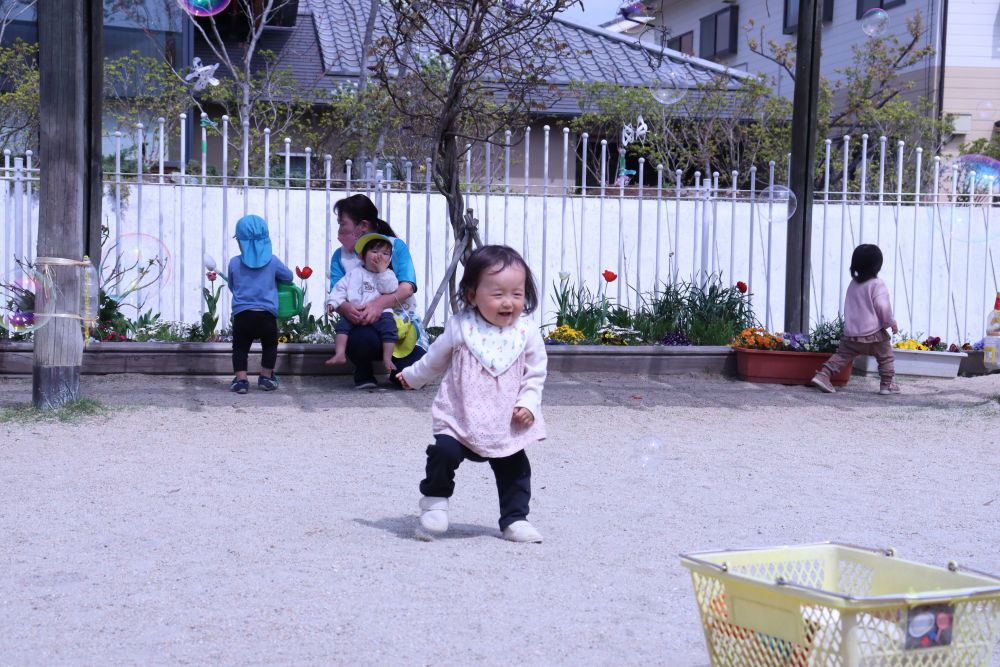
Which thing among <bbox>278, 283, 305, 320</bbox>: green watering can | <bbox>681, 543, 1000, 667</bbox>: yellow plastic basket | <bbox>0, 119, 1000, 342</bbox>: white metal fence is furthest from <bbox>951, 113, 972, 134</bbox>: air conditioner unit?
<bbox>681, 543, 1000, 667</bbox>: yellow plastic basket

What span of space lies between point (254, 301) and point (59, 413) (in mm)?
1843

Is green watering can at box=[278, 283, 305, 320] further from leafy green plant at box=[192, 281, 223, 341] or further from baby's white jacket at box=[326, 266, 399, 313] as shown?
leafy green plant at box=[192, 281, 223, 341]

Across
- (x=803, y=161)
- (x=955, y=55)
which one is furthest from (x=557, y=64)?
(x=803, y=161)

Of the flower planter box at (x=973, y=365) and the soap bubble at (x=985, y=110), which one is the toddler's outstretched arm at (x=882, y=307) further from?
the soap bubble at (x=985, y=110)

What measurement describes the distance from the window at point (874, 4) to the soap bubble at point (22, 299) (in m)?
18.6

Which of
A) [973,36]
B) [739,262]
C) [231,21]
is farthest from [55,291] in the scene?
[973,36]

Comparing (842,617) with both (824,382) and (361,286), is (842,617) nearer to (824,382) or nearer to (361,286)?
(361,286)

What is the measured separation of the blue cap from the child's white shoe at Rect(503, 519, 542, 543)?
4542 mm

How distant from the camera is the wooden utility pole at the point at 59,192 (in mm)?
6977

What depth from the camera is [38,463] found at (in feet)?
18.9

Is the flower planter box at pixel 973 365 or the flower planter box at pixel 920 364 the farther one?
the flower planter box at pixel 973 365

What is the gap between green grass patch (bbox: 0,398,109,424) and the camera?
22.5 ft

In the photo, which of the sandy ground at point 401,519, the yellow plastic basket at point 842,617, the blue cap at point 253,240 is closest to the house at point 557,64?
the blue cap at point 253,240

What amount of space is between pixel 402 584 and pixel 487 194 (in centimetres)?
700
